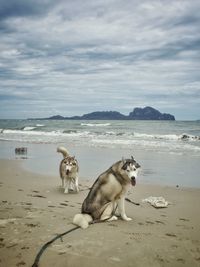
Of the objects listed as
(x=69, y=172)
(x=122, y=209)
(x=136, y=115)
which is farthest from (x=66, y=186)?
(x=136, y=115)

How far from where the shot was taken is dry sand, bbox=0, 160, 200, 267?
3.95 meters

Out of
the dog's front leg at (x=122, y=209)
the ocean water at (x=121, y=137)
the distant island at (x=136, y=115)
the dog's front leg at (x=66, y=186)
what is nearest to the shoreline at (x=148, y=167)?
the dog's front leg at (x=66, y=186)

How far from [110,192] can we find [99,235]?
1.39 metres

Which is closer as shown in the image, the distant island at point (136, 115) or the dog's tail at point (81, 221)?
the dog's tail at point (81, 221)

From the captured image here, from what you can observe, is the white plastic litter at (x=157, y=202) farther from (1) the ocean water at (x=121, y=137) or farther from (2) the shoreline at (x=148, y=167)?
(1) the ocean water at (x=121, y=137)

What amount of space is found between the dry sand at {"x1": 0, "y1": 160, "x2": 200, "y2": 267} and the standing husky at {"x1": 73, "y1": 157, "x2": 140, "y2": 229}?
0.77 ft

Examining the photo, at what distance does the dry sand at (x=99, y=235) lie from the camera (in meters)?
3.95

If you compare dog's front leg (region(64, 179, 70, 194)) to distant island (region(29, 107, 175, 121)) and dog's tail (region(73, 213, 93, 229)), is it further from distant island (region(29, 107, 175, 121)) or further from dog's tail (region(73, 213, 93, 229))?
distant island (region(29, 107, 175, 121))

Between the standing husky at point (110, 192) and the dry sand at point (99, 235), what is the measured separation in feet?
0.77

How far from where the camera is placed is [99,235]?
4.75 metres

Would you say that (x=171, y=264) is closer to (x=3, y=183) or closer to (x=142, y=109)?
(x=3, y=183)

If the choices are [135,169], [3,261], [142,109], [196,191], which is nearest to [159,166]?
[196,191]

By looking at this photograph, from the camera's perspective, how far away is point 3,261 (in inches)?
149

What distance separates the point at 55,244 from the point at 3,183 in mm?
5686
